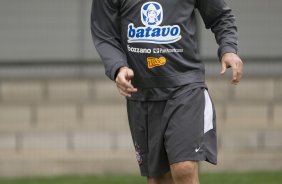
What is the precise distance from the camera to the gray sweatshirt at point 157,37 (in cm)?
525

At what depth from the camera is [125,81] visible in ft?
16.2

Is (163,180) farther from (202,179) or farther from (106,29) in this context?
(202,179)

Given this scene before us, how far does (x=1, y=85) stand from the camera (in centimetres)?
994

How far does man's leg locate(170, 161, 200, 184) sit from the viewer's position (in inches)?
204

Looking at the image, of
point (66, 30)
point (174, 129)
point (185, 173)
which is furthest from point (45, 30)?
point (185, 173)

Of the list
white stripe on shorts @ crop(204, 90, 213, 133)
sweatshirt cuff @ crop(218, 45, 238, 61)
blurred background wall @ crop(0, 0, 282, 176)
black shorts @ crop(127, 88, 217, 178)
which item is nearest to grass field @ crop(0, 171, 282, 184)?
blurred background wall @ crop(0, 0, 282, 176)

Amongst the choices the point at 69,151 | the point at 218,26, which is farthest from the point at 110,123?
the point at 218,26

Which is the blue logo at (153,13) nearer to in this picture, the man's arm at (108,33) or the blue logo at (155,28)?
the blue logo at (155,28)

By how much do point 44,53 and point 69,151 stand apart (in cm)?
139

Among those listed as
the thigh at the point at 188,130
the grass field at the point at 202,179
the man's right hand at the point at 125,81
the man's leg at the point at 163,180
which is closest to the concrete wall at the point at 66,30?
the grass field at the point at 202,179

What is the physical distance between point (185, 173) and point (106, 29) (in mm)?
988

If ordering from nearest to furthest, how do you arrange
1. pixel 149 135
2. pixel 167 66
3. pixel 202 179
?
pixel 167 66 < pixel 149 135 < pixel 202 179

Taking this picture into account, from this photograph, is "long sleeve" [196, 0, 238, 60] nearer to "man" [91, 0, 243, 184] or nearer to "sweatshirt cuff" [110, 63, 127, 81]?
"man" [91, 0, 243, 184]

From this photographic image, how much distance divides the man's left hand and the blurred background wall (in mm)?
4183
